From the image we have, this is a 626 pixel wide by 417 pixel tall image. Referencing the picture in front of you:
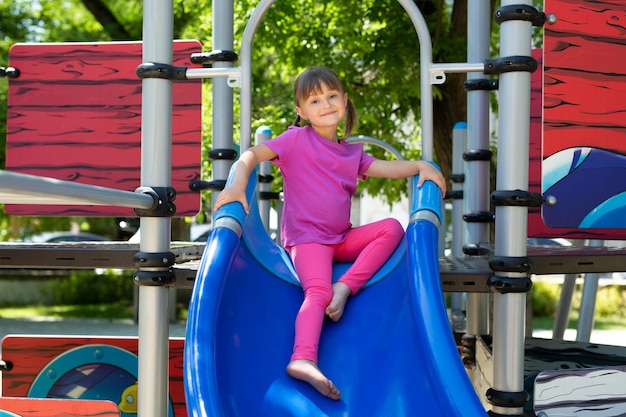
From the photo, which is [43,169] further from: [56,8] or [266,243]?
[56,8]

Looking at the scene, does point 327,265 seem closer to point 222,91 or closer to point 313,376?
point 313,376

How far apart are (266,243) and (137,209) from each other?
0.54 meters

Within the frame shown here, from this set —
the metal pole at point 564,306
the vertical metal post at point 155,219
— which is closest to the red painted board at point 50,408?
the vertical metal post at point 155,219

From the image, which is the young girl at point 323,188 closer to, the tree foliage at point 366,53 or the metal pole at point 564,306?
the metal pole at point 564,306

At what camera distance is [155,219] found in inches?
121

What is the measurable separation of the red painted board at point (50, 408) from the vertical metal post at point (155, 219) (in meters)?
0.25

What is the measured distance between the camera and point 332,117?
3.36 m

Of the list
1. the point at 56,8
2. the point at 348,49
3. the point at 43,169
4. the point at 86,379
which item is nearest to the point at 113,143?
the point at 43,169

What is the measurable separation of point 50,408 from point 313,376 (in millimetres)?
906

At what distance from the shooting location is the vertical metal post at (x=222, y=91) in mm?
4008

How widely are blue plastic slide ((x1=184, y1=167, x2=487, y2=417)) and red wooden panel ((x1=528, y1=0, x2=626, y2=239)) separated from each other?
58 centimetres

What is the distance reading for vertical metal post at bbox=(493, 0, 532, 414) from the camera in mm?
3061

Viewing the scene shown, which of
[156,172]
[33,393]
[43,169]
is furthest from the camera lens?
[43,169]

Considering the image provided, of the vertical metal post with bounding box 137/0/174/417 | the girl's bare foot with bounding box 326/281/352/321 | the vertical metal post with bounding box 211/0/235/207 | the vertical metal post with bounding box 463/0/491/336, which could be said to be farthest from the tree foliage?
the girl's bare foot with bounding box 326/281/352/321
